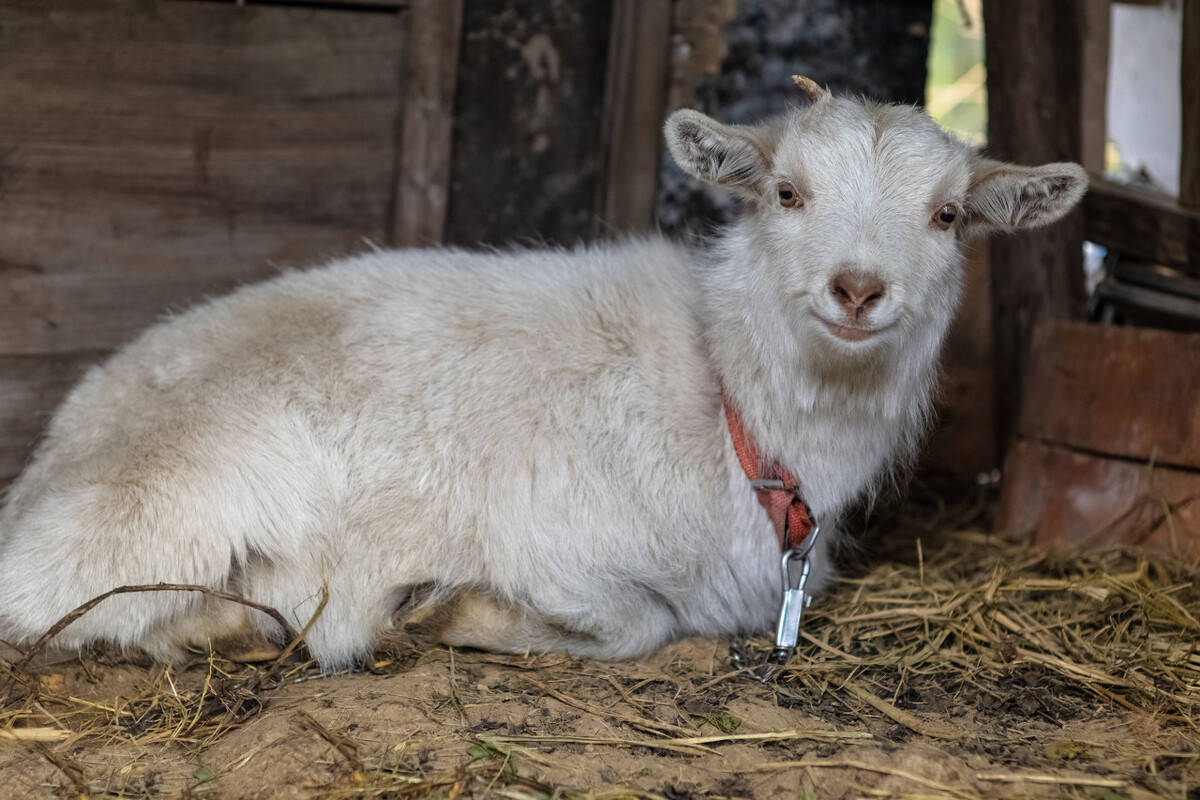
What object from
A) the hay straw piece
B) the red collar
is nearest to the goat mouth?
the red collar

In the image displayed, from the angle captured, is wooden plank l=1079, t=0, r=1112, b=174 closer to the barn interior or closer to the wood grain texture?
the barn interior

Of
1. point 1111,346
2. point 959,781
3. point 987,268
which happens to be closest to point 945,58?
point 987,268

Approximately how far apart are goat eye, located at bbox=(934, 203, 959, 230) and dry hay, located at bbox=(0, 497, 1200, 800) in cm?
132

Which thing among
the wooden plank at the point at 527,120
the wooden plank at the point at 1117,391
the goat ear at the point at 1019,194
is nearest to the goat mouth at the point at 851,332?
the goat ear at the point at 1019,194

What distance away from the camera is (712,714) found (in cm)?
306

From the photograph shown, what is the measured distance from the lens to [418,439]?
3.51 metres

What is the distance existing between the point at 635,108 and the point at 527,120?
19.2 inches

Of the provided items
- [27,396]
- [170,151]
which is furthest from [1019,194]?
[27,396]

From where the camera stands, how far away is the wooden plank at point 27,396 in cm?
401

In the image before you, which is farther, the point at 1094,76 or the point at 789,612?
the point at 1094,76

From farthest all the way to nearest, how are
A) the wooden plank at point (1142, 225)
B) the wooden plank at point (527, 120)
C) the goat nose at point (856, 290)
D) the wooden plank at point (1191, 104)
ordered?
1. the wooden plank at point (527, 120)
2. the wooden plank at point (1142, 225)
3. the wooden plank at point (1191, 104)
4. the goat nose at point (856, 290)

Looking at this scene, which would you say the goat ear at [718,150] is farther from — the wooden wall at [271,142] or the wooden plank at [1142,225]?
the wooden plank at [1142,225]

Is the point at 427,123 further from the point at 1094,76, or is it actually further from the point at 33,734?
the point at 1094,76

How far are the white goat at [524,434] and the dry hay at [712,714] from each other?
166 millimetres
